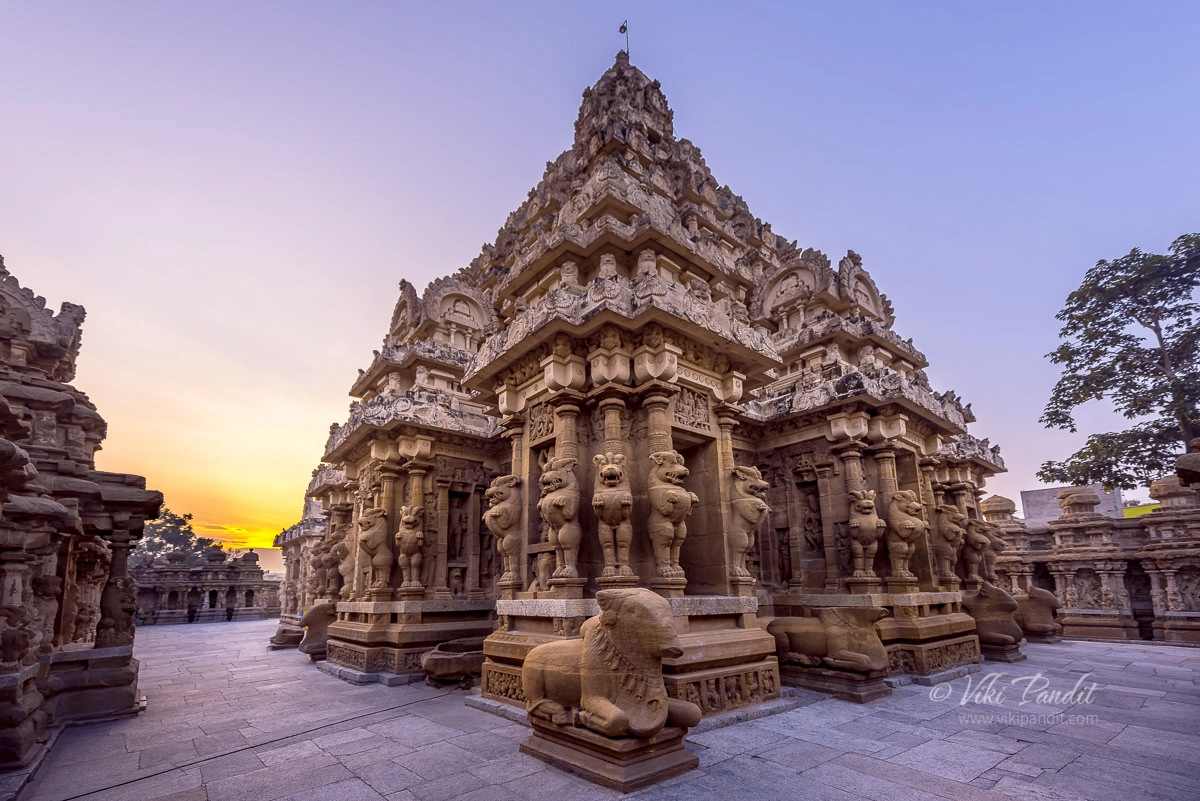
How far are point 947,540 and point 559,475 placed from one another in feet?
33.9

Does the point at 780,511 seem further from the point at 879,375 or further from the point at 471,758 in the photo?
the point at 471,758

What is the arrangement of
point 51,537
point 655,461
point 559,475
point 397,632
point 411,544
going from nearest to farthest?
point 51,537 → point 655,461 → point 559,475 → point 397,632 → point 411,544

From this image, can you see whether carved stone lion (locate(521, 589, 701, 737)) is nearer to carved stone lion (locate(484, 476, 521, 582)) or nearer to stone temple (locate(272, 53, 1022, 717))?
stone temple (locate(272, 53, 1022, 717))

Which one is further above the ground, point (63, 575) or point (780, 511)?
point (780, 511)

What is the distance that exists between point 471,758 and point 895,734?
17.0ft

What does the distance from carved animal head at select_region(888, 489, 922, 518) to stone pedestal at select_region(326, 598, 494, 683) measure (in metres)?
9.55

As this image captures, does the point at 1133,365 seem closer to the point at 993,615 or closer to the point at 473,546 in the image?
the point at 993,615

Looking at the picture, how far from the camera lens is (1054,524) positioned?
2148 cm

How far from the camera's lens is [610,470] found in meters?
7.73

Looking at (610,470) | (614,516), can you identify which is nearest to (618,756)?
(614,516)

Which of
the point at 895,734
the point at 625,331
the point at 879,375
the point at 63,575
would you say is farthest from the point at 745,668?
the point at 63,575

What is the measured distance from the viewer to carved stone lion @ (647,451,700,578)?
7.77 m

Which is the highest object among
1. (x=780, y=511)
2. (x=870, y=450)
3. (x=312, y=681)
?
(x=870, y=450)

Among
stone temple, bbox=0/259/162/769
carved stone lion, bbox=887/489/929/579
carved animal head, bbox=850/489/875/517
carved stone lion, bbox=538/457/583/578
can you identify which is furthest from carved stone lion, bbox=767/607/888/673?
stone temple, bbox=0/259/162/769
